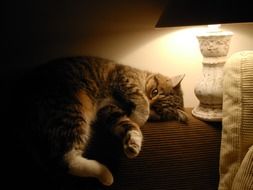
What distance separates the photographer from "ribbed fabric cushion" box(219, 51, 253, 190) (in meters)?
1.08

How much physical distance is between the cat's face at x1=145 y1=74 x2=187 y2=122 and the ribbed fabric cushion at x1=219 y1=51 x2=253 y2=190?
0.66 ft

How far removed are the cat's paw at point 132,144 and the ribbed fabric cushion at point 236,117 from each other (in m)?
0.30

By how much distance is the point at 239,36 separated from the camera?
1.50m

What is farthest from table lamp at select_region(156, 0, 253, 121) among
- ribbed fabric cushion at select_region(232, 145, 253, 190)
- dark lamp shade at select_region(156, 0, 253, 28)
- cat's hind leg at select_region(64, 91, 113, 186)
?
cat's hind leg at select_region(64, 91, 113, 186)

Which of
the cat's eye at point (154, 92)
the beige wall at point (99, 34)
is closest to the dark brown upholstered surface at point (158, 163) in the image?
the cat's eye at point (154, 92)

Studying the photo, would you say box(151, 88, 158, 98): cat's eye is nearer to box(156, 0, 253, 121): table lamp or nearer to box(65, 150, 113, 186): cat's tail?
box(156, 0, 253, 121): table lamp

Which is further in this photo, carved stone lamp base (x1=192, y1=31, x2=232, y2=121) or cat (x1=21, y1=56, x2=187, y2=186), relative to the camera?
carved stone lamp base (x1=192, y1=31, x2=232, y2=121)

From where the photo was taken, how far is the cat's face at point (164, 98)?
1.29 m

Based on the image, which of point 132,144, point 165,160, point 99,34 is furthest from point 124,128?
point 99,34

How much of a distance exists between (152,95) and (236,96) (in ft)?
1.18

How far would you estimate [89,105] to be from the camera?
3.98ft

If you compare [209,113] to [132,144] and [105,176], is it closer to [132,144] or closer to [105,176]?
[132,144]

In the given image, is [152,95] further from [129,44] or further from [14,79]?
[14,79]

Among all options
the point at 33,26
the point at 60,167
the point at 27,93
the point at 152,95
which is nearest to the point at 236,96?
the point at 152,95
